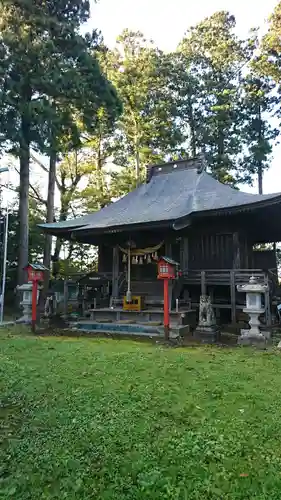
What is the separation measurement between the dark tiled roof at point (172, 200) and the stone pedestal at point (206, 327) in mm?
2314

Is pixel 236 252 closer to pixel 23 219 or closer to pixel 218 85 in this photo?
pixel 23 219

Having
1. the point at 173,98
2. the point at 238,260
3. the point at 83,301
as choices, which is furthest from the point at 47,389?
the point at 173,98

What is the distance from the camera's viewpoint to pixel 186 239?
36.2ft

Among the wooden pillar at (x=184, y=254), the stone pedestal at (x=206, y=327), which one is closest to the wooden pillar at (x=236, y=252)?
the wooden pillar at (x=184, y=254)

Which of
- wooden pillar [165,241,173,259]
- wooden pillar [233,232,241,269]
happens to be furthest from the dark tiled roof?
wooden pillar [233,232,241,269]

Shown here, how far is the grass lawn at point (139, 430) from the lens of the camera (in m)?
2.23

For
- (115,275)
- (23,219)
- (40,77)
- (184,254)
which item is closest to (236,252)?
(184,254)

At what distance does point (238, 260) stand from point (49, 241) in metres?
9.91

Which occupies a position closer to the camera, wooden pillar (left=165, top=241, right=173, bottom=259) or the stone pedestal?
the stone pedestal

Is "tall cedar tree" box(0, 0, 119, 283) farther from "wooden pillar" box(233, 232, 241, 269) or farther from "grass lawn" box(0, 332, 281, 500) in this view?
"grass lawn" box(0, 332, 281, 500)

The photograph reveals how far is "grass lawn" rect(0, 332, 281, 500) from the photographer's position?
2.23 meters

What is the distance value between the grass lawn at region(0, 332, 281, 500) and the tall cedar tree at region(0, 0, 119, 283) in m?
11.0

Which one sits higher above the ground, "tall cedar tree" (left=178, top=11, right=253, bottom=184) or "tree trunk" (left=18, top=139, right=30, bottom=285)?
"tall cedar tree" (left=178, top=11, right=253, bottom=184)

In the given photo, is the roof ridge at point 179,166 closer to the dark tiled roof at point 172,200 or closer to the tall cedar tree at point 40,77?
the dark tiled roof at point 172,200
